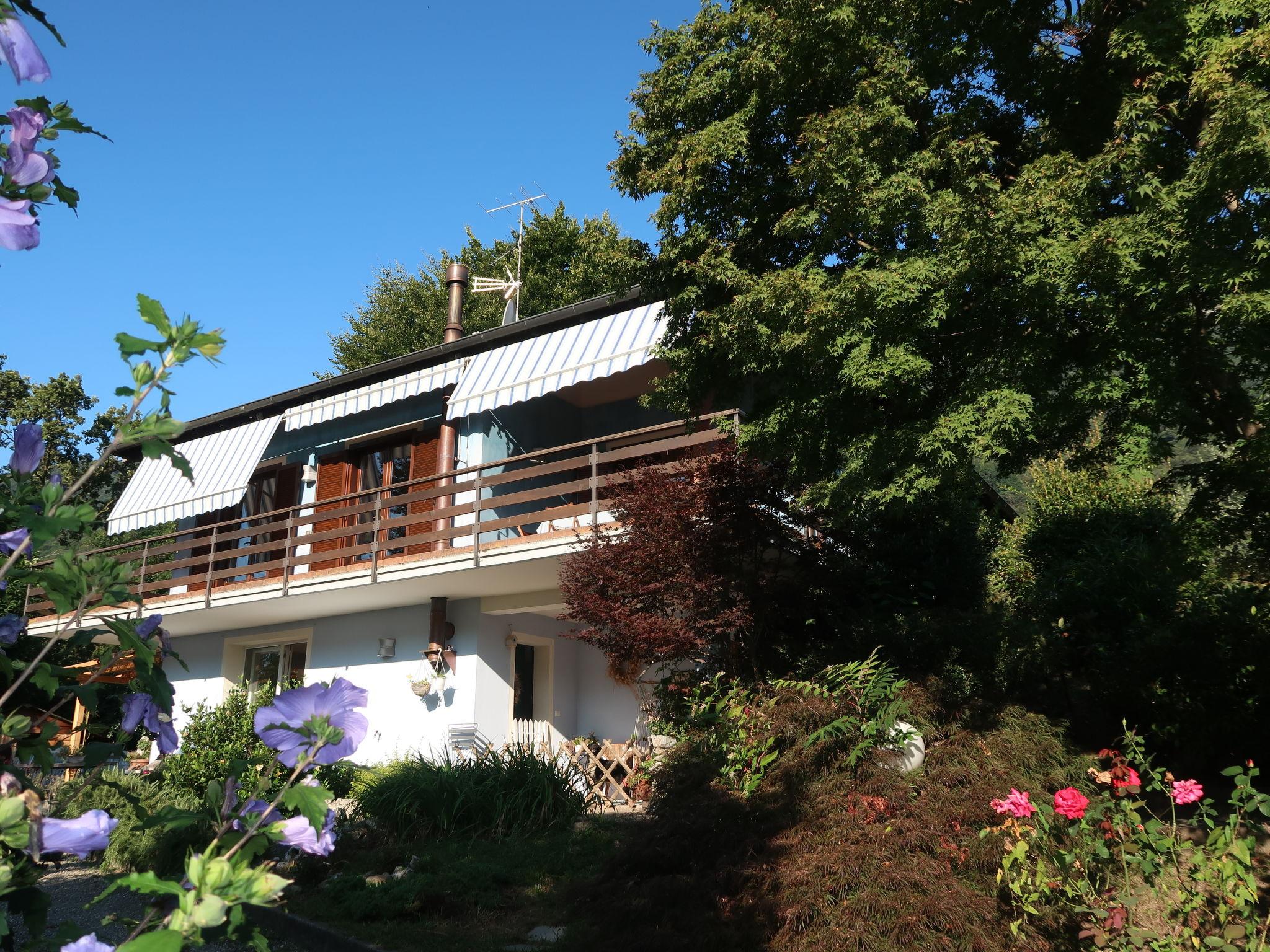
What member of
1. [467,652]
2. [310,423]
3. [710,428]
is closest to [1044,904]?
[710,428]

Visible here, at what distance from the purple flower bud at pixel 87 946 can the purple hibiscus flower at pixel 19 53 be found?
1.21 m

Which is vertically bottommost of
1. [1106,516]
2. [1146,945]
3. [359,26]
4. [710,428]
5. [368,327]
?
[1146,945]

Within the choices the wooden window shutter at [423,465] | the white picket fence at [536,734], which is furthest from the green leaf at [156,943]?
the wooden window shutter at [423,465]

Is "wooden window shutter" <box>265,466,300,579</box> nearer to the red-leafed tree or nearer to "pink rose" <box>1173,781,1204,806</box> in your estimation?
the red-leafed tree

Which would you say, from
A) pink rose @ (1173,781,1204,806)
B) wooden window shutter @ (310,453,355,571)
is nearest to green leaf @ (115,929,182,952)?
pink rose @ (1173,781,1204,806)

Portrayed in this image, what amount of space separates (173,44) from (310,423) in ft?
31.7

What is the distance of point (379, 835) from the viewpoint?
942cm

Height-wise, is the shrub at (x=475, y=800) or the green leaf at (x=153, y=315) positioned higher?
the green leaf at (x=153, y=315)

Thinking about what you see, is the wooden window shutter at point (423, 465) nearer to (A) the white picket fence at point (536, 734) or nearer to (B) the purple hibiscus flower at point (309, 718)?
(A) the white picket fence at point (536, 734)

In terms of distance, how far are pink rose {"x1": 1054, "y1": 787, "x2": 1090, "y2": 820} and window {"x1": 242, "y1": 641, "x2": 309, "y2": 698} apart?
46.9 feet

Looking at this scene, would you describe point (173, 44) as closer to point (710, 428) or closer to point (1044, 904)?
point (710, 428)

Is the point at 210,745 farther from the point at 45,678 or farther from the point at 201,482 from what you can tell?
the point at 45,678

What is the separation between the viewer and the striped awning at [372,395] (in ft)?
50.4

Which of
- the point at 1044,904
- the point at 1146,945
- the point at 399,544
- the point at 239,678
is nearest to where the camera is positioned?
the point at 1146,945
